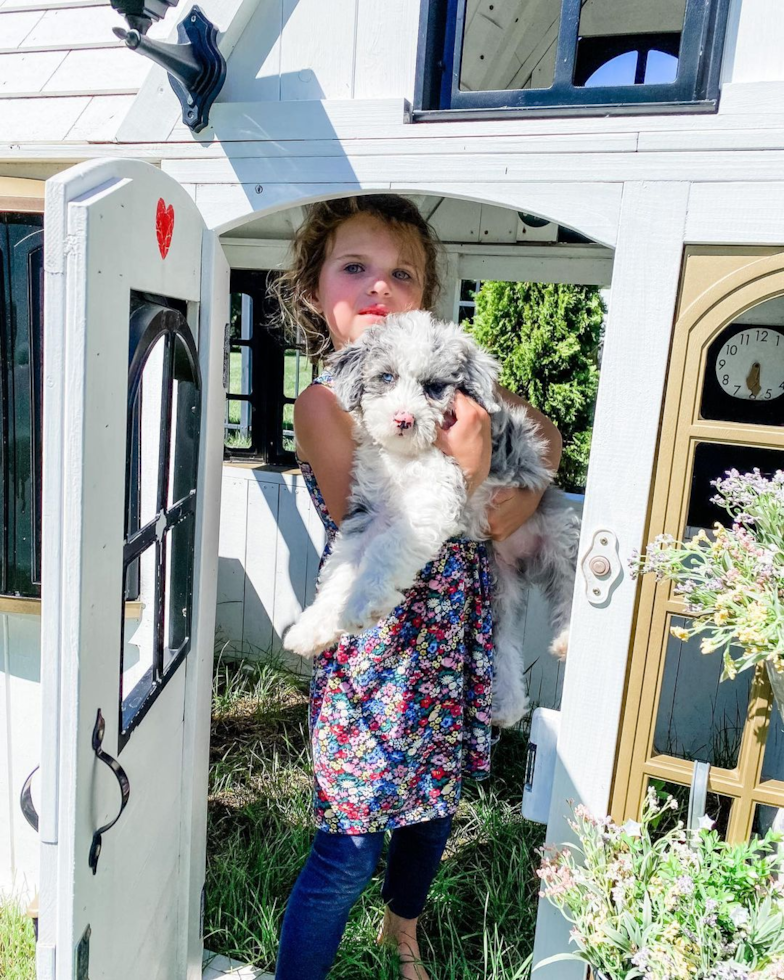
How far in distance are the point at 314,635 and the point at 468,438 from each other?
655 millimetres

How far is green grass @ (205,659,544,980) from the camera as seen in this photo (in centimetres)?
257

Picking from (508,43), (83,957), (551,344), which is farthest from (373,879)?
(551,344)

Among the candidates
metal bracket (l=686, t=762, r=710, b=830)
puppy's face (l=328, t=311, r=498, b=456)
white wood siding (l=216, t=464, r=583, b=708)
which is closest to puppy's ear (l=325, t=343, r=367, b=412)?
puppy's face (l=328, t=311, r=498, b=456)

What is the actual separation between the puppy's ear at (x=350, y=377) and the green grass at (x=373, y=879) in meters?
1.81

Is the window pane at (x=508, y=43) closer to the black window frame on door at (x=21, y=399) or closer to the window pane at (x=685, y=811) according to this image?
the black window frame on door at (x=21, y=399)

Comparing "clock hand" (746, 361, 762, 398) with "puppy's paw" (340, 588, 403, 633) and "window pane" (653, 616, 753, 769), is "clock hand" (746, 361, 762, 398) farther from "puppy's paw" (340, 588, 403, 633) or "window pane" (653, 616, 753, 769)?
"puppy's paw" (340, 588, 403, 633)

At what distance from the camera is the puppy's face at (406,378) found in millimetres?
1876

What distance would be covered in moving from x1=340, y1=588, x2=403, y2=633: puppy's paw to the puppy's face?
0.39 m

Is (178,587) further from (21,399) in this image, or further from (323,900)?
(323,900)

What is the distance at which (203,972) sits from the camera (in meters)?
2.52

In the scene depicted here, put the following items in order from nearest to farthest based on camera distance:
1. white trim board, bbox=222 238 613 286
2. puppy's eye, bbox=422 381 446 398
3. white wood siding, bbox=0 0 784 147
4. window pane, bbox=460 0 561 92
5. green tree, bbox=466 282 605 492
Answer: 1. white wood siding, bbox=0 0 784 147
2. puppy's eye, bbox=422 381 446 398
3. window pane, bbox=460 0 561 92
4. white trim board, bbox=222 238 613 286
5. green tree, bbox=466 282 605 492

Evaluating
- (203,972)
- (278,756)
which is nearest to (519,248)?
(278,756)

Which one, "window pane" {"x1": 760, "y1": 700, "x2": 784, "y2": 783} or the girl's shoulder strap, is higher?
the girl's shoulder strap

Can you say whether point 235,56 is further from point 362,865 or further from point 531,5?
point 362,865
